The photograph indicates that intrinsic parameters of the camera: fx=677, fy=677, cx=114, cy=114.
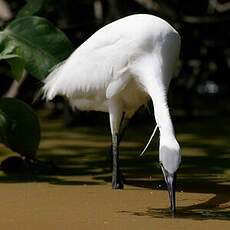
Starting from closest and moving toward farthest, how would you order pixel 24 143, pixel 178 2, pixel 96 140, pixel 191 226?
pixel 191 226, pixel 24 143, pixel 96 140, pixel 178 2

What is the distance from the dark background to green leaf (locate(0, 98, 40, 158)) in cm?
219

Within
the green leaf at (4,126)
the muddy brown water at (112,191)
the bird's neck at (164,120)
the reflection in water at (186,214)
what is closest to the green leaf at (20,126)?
the green leaf at (4,126)

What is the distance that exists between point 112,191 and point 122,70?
3.35 feet

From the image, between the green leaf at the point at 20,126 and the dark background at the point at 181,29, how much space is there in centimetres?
219

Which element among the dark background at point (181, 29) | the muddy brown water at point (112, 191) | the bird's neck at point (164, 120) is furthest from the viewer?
the dark background at point (181, 29)

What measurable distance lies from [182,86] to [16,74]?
815 cm

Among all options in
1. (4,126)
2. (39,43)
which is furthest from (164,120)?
(39,43)

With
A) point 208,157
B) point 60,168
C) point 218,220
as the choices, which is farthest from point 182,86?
point 218,220

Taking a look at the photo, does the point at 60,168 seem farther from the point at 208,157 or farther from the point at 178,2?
the point at 178,2

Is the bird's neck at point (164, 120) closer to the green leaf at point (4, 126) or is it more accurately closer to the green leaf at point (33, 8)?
the green leaf at point (4, 126)

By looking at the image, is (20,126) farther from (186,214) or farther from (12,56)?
(186,214)

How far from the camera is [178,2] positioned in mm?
10070

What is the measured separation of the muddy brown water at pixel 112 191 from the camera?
4.40m

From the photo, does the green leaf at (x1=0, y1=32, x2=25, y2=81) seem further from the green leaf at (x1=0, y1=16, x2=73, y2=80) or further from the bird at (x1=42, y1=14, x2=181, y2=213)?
the bird at (x1=42, y1=14, x2=181, y2=213)
